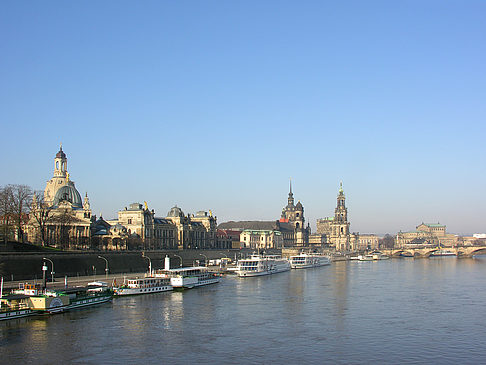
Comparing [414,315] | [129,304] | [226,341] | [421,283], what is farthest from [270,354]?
[421,283]

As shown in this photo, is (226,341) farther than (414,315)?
No

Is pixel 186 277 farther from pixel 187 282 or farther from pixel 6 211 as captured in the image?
pixel 6 211

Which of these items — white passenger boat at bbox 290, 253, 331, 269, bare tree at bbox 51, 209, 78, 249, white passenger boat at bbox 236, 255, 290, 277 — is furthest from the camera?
white passenger boat at bbox 290, 253, 331, 269

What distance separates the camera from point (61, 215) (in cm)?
12862

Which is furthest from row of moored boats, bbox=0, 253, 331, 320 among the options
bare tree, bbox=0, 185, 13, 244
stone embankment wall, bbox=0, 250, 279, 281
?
bare tree, bbox=0, 185, 13, 244

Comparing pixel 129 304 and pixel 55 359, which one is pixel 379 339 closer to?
pixel 55 359

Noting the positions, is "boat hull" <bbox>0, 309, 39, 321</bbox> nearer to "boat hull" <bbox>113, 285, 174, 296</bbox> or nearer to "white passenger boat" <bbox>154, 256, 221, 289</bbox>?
"boat hull" <bbox>113, 285, 174, 296</bbox>

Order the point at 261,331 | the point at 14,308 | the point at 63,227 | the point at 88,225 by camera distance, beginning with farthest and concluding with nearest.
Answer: the point at 88,225
the point at 63,227
the point at 14,308
the point at 261,331

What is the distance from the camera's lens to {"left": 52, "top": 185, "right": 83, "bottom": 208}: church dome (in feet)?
521

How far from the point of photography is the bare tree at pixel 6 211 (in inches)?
4021

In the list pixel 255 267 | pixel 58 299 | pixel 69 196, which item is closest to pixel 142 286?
pixel 58 299

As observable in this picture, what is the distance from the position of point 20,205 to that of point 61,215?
18.2 meters

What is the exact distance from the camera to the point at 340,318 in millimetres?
64875

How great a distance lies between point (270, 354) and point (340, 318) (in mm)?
19957
